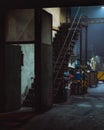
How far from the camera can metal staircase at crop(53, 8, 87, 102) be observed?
1666cm

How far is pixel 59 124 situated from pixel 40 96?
98.8 inches

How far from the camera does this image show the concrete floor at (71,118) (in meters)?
10.9

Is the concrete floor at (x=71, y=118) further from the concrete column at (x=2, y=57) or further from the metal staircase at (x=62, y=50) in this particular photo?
the concrete column at (x=2, y=57)

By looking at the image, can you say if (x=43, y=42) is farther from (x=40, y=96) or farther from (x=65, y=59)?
(x=65, y=59)

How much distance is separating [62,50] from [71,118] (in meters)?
7.54

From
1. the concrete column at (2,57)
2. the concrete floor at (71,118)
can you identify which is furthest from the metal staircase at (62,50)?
the concrete column at (2,57)

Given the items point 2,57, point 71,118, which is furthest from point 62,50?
point 71,118

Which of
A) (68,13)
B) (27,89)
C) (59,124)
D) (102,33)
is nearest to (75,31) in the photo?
(68,13)

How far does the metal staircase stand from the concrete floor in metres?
1.12

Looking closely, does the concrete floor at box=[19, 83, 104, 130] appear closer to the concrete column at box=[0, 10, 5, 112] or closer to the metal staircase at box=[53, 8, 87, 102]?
the metal staircase at box=[53, 8, 87, 102]

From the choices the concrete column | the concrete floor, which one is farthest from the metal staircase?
the concrete column

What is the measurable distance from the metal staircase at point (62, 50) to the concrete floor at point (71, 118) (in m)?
1.12

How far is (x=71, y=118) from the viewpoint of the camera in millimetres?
12188

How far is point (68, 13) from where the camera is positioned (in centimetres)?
2397
